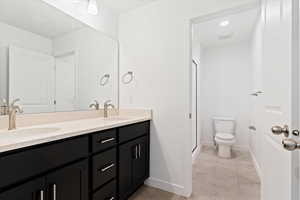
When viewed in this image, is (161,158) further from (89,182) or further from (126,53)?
(126,53)

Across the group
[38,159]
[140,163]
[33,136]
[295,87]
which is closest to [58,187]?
[38,159]

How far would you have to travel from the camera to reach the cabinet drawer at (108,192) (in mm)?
1251

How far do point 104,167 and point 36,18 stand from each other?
1.52 m

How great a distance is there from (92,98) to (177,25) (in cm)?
139

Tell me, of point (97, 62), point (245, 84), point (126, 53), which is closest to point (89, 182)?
point (97, 62)

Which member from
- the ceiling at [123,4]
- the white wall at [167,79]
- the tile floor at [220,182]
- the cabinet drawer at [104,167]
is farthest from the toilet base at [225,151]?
the ceiling at [123,4]

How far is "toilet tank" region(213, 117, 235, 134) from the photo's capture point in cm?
332

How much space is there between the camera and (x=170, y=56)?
1883 millimetres

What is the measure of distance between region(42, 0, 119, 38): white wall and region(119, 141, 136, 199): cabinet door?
5.02 ft

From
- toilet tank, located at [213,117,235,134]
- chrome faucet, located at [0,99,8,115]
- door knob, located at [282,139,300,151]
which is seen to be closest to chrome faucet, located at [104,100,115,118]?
chrome faucet, located at [0,99,8,115]

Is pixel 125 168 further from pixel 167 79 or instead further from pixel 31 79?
pixel 31 79

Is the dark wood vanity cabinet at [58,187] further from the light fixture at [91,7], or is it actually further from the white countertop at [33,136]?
the light fixture at [91,7]

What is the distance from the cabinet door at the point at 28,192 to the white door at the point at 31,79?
77 cm

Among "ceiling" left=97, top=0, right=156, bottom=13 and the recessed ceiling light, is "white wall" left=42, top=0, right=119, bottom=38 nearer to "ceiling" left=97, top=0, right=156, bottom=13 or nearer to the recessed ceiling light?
"ceiling" left=97, top=0, right=156, bottom=13
